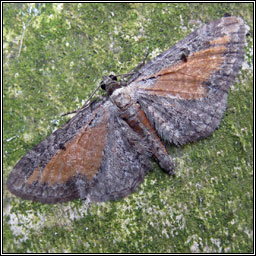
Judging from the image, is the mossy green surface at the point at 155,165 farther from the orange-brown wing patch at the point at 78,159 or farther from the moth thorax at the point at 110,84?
the orange-brown wing patch at the point at 78,159

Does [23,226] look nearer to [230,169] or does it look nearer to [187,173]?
[187,173]

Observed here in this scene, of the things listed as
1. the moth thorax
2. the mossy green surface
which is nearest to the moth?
the moth thorax

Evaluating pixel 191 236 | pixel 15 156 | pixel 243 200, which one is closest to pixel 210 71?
pixel 243 200

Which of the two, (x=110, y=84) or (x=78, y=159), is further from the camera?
(x=110, y=84)

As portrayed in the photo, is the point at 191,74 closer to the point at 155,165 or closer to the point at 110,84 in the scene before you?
the point at 110,84

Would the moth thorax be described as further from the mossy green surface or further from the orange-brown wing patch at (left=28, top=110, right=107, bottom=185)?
the orange-brown wing patch at (left=28, top=110, right=107, bottom=185)

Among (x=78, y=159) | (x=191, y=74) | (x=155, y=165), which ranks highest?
(x=191, y=74)

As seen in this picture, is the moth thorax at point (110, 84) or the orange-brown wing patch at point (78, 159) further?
the moth thorax at point (110, 84)

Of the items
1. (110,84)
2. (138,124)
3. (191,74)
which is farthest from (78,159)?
(191,74)

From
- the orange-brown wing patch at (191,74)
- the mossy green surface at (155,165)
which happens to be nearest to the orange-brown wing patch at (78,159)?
the mossy green surface at (155,165)
